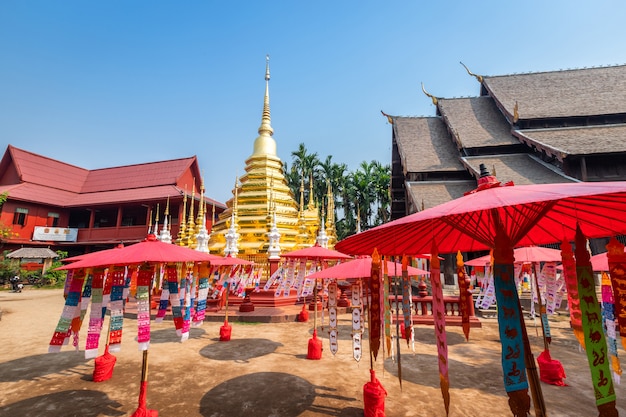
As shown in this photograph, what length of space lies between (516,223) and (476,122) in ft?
74.8

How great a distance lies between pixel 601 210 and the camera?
2.82m

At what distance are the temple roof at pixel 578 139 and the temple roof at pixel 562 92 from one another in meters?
1.58

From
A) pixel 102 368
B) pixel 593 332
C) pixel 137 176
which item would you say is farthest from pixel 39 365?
pixel 137 176

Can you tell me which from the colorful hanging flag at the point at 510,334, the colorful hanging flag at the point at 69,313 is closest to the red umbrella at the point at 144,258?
the colorful hanging flag at the point at 69,313

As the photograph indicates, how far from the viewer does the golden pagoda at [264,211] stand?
48.2ft

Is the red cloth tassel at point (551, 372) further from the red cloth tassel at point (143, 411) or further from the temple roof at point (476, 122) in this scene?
the temple roof at point (476, 122)

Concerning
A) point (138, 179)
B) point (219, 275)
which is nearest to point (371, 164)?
point (138, 179)

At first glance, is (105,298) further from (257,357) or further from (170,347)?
(257,357)

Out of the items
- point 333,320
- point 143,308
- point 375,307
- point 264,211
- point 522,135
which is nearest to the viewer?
point 375,307

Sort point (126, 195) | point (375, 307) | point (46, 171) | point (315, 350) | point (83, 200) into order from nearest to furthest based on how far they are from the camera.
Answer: point (375, 307) → point (315, 350) → point (126, 195) → point (83, 200) → point (46, 171)

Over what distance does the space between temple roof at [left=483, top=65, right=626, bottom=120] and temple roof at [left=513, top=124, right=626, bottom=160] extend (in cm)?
158

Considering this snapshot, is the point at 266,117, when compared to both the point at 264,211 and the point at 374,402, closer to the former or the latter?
the point at 264,211

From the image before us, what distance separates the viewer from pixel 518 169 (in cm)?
1683

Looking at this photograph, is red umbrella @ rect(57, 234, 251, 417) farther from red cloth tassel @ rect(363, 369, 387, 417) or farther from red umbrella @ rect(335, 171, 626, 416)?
red cloth tassel @ rect(363, 369, 387, 417)
